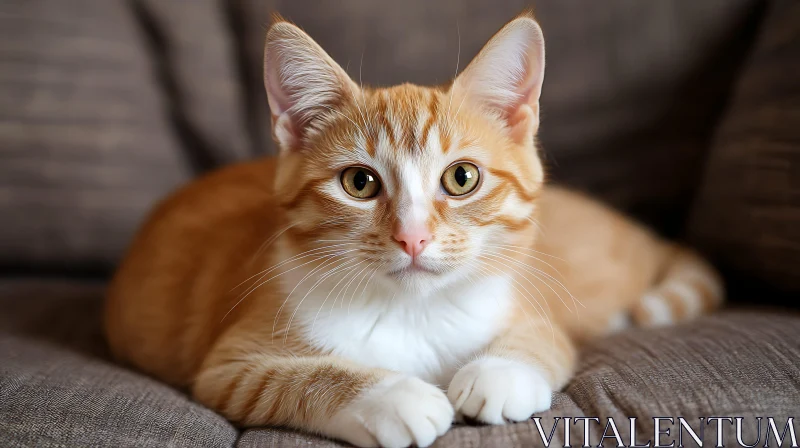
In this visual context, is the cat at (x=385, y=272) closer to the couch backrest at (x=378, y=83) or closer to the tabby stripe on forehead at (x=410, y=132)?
the tabby stripe on forehead at (x=410, y=132)

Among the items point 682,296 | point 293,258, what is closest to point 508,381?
point 293,258

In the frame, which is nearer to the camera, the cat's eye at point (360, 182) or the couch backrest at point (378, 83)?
the cat's eye at point (360, 182)

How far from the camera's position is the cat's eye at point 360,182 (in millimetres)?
1279

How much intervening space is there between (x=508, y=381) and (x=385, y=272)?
1.01 ft

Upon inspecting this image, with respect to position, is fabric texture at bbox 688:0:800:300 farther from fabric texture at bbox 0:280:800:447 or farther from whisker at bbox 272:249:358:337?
whisker at bbox 272:249:358:337

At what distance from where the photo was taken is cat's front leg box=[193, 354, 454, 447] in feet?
3.49

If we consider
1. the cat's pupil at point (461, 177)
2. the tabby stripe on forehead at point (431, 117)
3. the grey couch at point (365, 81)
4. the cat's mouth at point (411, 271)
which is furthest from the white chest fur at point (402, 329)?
the grey couch at point (365, 81)

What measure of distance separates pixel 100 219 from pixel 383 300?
145 cm

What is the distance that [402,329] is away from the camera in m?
1.35

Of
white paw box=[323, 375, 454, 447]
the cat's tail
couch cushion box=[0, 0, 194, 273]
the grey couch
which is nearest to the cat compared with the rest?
white paw box=[323, 375, 454, 447]

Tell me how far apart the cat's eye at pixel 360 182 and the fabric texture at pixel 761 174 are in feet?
3.78

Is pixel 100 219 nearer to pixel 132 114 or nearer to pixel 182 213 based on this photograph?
pixel 132 114

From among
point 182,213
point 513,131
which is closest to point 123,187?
point 182,213

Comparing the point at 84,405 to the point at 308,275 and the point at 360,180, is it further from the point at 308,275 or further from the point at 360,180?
the point at 360,180
